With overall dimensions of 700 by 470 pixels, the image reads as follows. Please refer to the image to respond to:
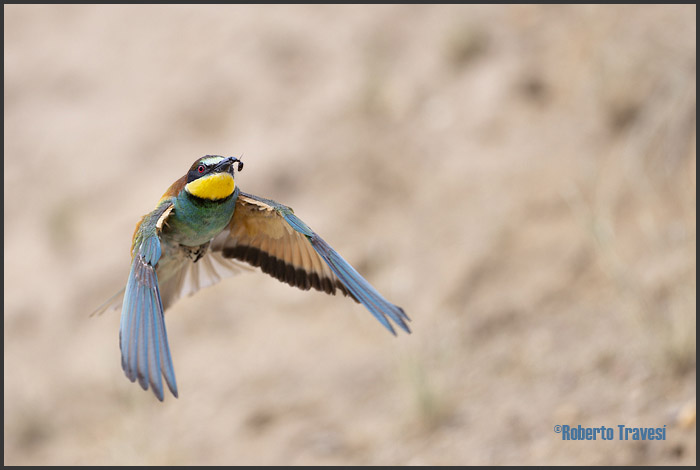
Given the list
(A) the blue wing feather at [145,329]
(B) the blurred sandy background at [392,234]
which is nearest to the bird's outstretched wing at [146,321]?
(A) the blue wing feather at [145,329]

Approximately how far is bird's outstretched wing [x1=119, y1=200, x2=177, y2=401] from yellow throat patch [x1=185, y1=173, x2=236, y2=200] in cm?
9

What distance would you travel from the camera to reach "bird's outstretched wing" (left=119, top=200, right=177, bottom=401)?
109 centimetres

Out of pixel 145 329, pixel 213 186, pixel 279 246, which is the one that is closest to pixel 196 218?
pixel 213 186

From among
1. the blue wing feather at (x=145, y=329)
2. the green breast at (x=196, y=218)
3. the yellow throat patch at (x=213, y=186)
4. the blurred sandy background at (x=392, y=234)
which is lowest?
the blue wing feather at (x=145, y=329)

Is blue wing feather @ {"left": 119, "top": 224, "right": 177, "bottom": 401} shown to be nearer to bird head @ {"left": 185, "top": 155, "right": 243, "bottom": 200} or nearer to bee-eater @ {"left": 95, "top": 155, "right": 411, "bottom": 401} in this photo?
bee-eater @ {"left": 95, "top": 155, "right": 411, "bottom": 401}

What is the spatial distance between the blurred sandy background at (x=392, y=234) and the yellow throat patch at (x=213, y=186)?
2.45 meters

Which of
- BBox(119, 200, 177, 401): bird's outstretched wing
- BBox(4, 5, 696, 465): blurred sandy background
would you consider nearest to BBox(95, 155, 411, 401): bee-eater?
BBox(119, 200, 177, 401): bird's outstretched wing

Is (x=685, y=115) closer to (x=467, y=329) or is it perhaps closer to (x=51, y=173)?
(x=467, y=329)

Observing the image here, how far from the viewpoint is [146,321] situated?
1221mm

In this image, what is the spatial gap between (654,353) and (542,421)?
648 millimetres

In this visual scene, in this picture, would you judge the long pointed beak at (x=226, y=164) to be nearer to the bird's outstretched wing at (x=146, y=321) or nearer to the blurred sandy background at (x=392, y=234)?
the bird's outstretched wing at (x=146, y=321)

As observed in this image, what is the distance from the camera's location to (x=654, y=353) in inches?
149

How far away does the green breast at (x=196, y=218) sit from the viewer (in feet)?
4.82

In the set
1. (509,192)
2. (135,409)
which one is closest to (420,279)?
(509,192)
